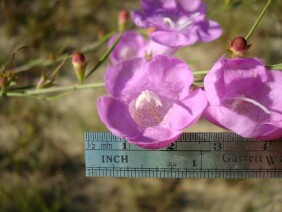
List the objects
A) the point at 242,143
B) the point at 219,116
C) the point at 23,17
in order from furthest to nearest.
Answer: the point at 23,17 → the point at 242,143 → the point at 219,116

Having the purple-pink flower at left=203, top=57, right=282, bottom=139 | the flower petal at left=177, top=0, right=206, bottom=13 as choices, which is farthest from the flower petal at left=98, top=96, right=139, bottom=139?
the flower petal at left=177, top=0, right=206, bottom=13

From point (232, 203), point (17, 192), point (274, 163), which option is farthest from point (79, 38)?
point (274, 163)

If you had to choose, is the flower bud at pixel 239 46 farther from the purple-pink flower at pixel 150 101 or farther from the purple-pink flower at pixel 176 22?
the purple-pink flower at pixel 176 22

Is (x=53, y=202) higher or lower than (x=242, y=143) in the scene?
lower

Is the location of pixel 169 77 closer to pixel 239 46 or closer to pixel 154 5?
pixel 239 46

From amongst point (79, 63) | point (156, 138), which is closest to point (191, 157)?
point (156, 138)

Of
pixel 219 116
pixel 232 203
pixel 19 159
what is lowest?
pixel 232 203

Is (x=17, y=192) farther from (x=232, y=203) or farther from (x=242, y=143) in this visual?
(x=242, y=143)

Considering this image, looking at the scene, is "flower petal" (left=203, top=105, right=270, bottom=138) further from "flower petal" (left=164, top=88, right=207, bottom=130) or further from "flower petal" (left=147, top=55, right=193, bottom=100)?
"flower petal" (left=147, top=55, right=193, bottom=100)
